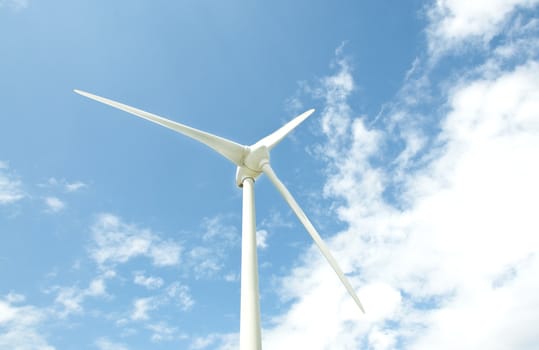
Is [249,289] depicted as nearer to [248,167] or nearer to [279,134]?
[248,167]

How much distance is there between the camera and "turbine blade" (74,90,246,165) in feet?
58.8

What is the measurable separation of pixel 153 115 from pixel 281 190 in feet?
24.8

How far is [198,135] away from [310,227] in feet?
24.2

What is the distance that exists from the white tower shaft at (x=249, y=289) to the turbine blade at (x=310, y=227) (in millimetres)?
2918

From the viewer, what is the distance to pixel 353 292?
17.9 meters

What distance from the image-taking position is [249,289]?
12.6 m

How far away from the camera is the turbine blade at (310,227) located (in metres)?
Answer: 17.3

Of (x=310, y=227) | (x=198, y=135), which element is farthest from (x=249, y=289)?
(x=198, y=135)

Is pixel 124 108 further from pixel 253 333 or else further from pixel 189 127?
pixel 253 333

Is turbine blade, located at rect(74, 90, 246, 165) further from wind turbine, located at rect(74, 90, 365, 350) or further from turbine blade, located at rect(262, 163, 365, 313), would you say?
turbine blade, located at rect(262, 163, 365, 313)

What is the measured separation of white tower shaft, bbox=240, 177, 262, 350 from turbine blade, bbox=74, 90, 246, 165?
13.2 ft

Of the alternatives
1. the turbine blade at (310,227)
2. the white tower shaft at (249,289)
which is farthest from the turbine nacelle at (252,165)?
the white tower shaft at (249,289)

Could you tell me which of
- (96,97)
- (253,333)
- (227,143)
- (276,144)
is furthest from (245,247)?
(96,97)

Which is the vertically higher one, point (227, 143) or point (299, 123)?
point (299, 123)
